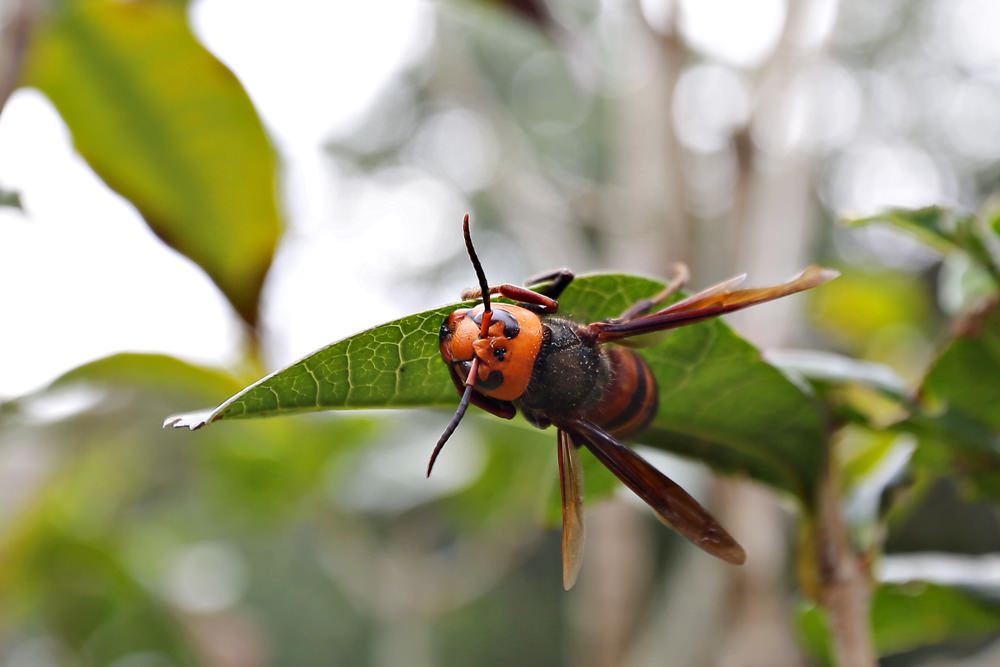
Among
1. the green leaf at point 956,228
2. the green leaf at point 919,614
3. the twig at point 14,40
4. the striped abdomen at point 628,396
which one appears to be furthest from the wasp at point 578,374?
the twig at point 14,40

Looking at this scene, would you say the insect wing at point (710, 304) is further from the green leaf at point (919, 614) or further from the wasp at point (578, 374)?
the green leaf at point (919, 614)

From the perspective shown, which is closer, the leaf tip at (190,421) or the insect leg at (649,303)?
the leaf tip at (190,421)

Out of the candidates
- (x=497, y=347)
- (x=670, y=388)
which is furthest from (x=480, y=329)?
(x=670, y=388)

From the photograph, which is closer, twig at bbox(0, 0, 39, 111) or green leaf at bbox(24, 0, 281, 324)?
→ twig at bbox(0, 0, 39, 111)

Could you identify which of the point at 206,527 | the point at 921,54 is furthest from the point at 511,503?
the point at 921,54

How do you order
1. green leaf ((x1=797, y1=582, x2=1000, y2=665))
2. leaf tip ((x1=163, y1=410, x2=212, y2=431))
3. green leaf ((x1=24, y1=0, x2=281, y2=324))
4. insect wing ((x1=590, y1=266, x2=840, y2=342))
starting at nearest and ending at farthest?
leaf tip ((x1=163, y1=410, x2=212, y2=431)), insect wing ((x1=590, y1=266, x2=840, y2=342)), green leaf ((x1=797, y1=582, x2=1000, y2=665)), green leaf ((x1=24, y1=0, x2=281, y2=324))

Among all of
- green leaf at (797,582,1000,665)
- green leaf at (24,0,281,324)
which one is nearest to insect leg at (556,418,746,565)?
green leaf at (797,582,1000,665)

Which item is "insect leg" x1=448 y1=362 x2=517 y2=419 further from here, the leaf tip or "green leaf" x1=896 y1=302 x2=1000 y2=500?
"green leaf" x1=896 y1=302 x2=1000 y2=500
